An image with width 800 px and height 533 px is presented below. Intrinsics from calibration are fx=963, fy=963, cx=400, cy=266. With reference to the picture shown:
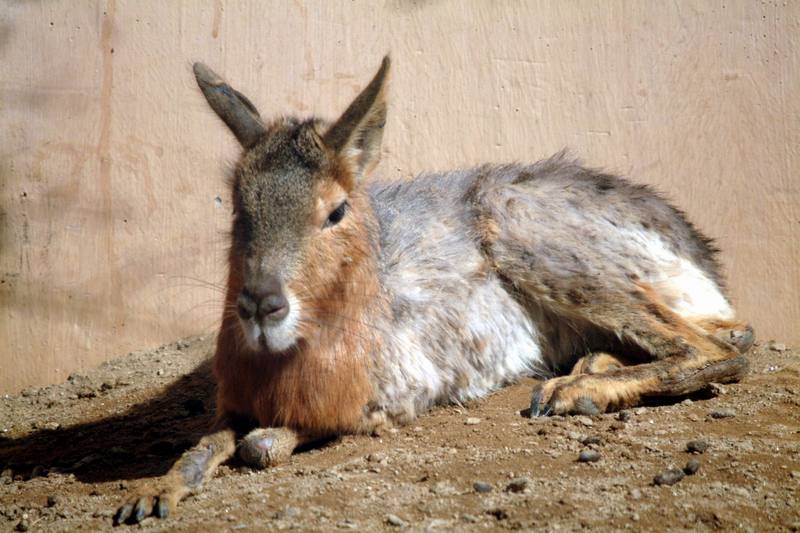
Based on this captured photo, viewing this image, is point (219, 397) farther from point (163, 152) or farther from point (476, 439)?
point (163, 152)

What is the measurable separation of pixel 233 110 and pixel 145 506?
5.75 ft

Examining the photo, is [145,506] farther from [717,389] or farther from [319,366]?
[717,389]

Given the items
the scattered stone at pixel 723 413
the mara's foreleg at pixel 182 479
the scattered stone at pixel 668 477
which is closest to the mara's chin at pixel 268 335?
the mara's foreleg at pixel 182 479

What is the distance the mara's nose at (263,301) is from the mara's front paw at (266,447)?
0.63 meters

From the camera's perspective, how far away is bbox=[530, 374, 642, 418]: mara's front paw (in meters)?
4.36

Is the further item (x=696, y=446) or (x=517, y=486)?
(x=696, y=446)

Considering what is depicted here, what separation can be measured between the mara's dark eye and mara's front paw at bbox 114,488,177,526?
1.23 m

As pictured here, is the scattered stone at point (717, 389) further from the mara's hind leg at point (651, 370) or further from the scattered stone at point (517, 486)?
the scattered stone at point (517, 486)

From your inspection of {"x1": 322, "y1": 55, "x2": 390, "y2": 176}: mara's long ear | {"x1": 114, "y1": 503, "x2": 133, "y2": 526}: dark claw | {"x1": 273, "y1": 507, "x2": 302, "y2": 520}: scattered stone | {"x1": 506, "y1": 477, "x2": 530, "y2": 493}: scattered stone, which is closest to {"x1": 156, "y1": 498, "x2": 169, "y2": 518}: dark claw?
{"x1": 114, "y1": 503, "x2": 133, "y2": 526}: dark claw

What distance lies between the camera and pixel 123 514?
350cm

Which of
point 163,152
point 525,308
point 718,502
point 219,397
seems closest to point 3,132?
point 163,152

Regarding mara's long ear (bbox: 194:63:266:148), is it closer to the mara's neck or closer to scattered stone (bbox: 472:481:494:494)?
the mara's neck

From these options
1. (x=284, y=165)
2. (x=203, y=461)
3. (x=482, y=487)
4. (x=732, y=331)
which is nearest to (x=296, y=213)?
(x=284, y=165)

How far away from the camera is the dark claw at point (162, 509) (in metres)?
3.47
